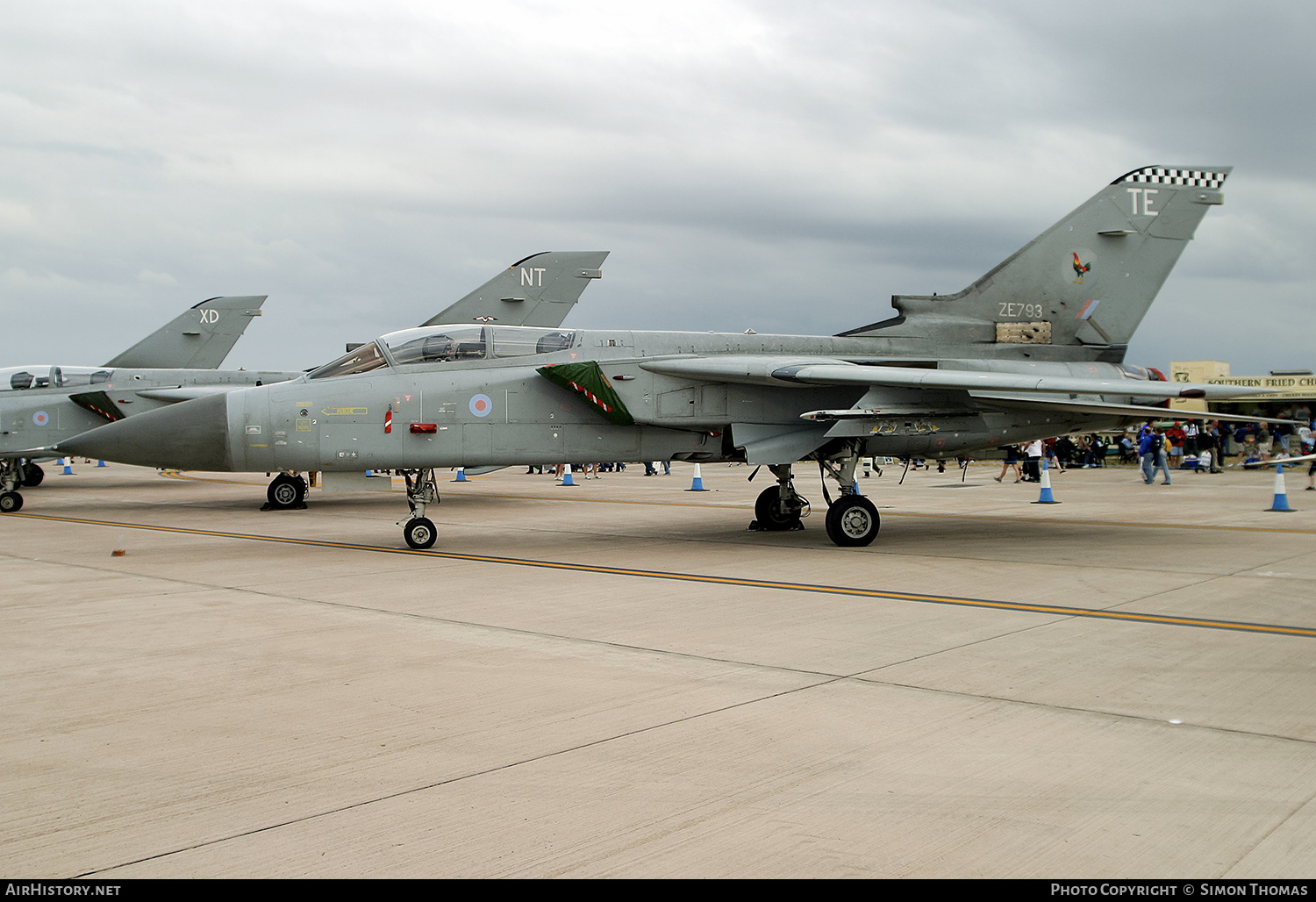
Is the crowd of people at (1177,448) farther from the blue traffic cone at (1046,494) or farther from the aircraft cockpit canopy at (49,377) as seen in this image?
the aircraft cockpit canopy at (49,377)

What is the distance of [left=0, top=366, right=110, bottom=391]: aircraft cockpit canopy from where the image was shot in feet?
67.8

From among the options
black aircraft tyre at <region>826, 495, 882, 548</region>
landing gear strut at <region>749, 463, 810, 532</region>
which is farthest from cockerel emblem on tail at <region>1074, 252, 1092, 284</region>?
landing gear strut at <region>749, 463, 810, 532</region>

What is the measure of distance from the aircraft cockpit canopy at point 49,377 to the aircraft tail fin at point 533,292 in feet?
24.0

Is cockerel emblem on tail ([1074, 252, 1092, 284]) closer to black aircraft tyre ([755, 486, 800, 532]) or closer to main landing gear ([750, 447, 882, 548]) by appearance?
main landing gear ([750, 447, 882, 548])

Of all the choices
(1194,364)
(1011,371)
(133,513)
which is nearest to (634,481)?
(133,513)

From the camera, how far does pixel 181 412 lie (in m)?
11.3

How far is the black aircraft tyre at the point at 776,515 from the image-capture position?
14117mm

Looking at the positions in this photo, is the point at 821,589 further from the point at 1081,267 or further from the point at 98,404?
the point at 98,404

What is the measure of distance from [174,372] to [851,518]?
17.7 metres

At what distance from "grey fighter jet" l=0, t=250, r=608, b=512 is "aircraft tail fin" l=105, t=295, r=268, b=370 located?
0.02 m

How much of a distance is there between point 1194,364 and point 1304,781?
65594 mm

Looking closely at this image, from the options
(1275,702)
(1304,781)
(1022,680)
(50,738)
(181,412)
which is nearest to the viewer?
(1304,781)

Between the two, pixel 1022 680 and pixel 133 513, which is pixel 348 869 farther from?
pixel 133 513

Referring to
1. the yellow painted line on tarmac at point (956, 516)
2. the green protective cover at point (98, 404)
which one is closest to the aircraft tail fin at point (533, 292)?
the yellow painted line on tarmac at point (956, 516)
